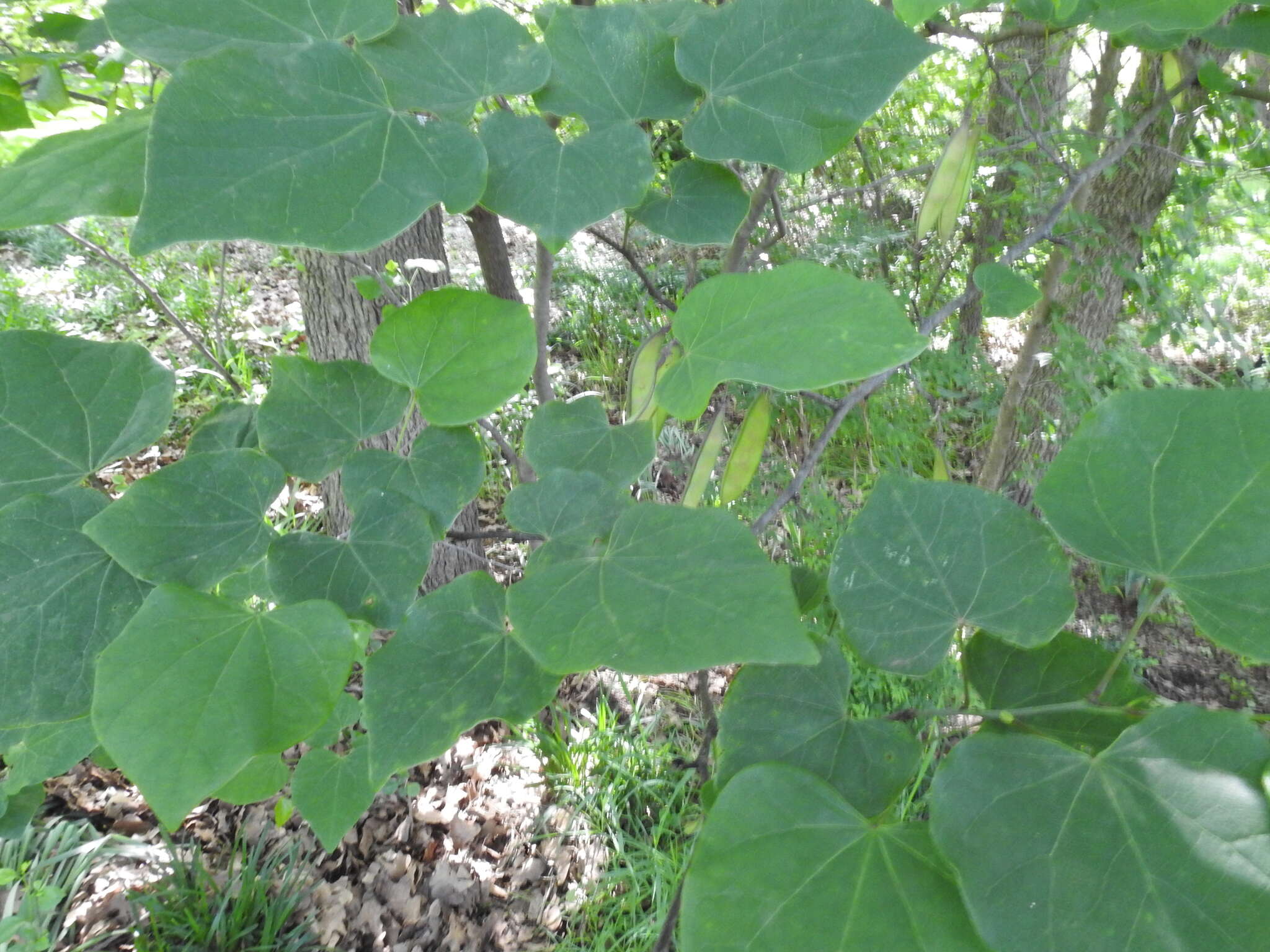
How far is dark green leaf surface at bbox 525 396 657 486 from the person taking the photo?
0.61m

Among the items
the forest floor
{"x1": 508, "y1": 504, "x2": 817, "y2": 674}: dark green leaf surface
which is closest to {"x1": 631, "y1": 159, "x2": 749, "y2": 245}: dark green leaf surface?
{"x1": 508, "y1": 504, "x2": 817, "y2": 674}: dark green leaf surface

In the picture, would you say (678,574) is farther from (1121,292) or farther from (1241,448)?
(1121,292)

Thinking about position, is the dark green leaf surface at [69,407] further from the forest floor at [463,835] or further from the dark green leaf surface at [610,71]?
the forest floor at [463,835]

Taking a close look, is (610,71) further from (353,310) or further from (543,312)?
(353,310)

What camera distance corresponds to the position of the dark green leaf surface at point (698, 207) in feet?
1.86

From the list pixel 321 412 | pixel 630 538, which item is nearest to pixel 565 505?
pixel 630 538

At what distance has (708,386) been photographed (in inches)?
19.4

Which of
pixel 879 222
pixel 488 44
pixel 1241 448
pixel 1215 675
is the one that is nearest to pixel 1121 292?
pixel 879 222

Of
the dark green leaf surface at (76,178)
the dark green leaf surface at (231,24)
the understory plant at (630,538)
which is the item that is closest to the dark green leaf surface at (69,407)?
the understory plant at (630,538)

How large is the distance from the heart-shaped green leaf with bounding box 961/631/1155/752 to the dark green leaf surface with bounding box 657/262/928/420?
0.23m

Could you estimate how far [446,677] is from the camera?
50cm

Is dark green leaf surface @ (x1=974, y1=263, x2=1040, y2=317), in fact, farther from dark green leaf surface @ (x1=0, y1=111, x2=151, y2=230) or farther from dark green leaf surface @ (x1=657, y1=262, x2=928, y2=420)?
dark green leaf surface @ (x1=0, y1=111, x2=151, y2=230)

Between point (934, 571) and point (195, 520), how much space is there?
491 mm

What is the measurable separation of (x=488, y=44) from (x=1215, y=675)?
3215mm
